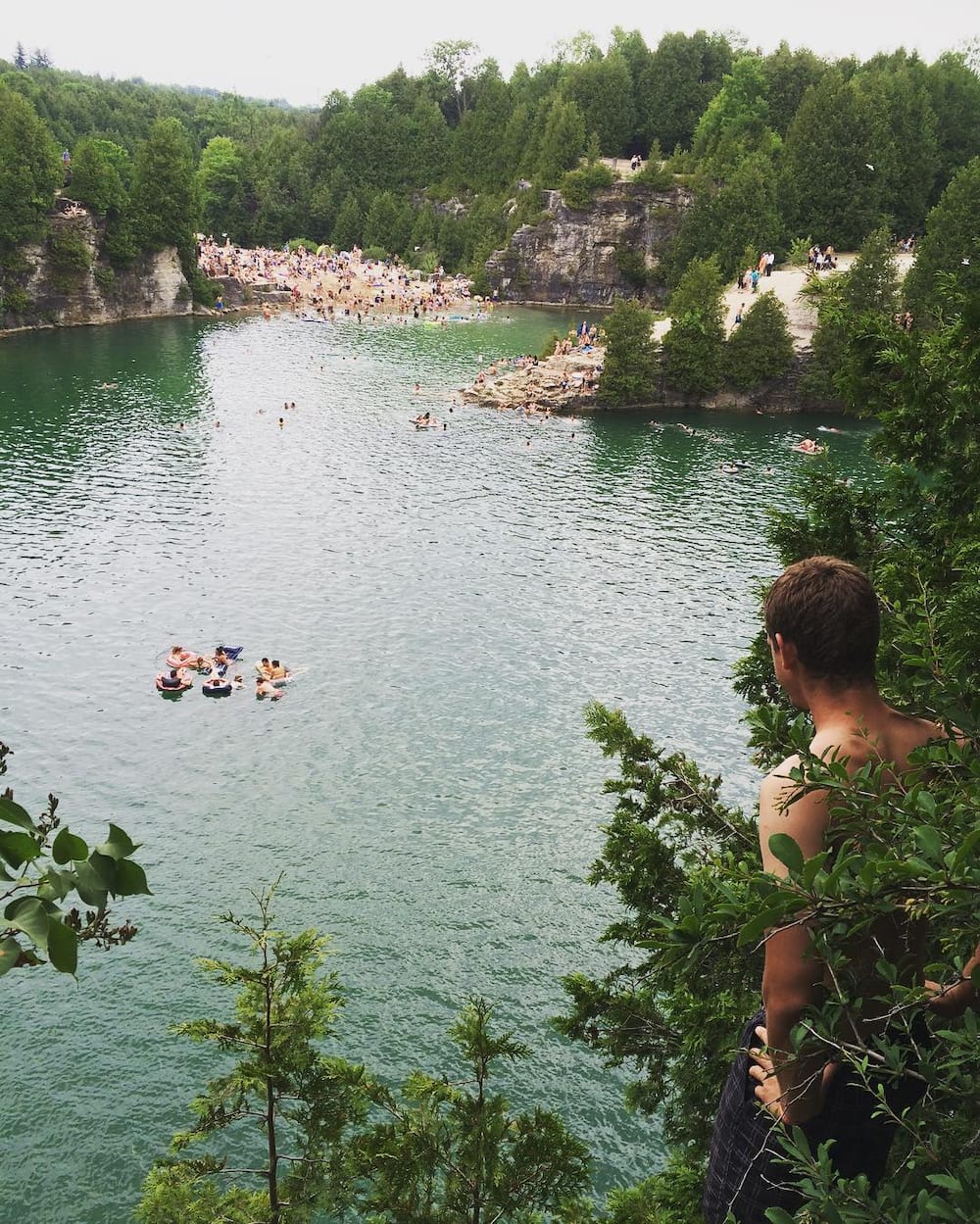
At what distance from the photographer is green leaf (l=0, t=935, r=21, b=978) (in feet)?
8.67

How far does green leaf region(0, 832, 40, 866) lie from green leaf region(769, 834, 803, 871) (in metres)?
2.13

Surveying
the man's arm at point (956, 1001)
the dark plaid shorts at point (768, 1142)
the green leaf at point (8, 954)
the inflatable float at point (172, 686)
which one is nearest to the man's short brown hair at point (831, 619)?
the man's arm at point (956, 1001)

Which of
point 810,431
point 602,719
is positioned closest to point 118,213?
point 810,431

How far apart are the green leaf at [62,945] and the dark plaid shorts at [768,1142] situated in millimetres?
2657

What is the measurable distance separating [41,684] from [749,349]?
52.4m

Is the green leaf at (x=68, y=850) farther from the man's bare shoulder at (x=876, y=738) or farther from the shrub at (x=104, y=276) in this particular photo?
the shrub at (x=104, y=276)

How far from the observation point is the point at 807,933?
3.57 meters

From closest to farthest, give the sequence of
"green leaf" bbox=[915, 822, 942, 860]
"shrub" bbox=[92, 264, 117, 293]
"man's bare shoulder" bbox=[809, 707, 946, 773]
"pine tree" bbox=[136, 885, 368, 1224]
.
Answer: "green leaf" bbox=[915, 822, 942, 860], "man's bare shoulder" bbox=[809, 707, 946, 773], "pine tree" bbox=[136, 885, 368, 1224], "shrub" bbox=[92, 264, 117, 293]

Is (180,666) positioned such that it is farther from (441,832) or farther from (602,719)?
(602,719)

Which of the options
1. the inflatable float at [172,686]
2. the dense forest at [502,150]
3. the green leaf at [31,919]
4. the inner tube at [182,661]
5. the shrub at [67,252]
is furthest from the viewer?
the dense forest at [502,150]

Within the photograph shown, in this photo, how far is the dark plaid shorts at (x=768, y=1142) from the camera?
3949mm

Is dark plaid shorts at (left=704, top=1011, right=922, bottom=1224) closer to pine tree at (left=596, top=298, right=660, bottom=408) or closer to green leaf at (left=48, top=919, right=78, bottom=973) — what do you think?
green leaf at (left=48, top=919, right=78, bottom=973)

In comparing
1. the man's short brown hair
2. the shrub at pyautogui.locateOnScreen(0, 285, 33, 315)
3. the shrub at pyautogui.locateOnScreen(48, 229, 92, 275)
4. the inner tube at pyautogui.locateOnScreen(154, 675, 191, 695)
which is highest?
the shrub at pyautogui.locateOnScreen(48, 229, 92, 275)

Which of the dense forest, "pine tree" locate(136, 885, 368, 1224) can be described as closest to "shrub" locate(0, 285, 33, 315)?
the dense forest
